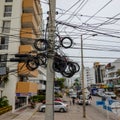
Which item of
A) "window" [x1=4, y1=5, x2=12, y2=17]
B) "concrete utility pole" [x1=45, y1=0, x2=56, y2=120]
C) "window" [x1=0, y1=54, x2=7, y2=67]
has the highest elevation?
"window" [x1=4, y1=5, x2=12, y2=17]

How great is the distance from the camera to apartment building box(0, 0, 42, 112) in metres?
29.7

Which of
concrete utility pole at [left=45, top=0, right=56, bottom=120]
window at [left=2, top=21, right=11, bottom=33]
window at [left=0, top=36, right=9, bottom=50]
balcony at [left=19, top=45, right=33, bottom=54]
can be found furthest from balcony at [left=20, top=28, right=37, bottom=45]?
concrete utility pole at [left=45, top=0, right=56, bottom=120]

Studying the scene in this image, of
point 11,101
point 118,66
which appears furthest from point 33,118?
point 118,66

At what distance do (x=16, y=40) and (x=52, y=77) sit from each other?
74.5 ft

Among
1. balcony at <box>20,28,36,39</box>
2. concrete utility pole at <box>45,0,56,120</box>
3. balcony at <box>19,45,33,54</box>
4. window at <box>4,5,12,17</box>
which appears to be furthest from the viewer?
window at <box>4,5,12,17</box>

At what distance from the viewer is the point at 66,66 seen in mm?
10680

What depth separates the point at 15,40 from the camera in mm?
31453

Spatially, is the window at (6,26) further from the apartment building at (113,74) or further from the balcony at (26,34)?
the apartment building at (113,74)

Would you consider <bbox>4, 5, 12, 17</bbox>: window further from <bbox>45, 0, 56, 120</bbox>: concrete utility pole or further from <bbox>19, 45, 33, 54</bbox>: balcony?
<bbox>45, 0, 56, 120</bbox>: concrete utility pole

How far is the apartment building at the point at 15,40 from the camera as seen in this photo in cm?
2966

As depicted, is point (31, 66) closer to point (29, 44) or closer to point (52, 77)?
point (52, 77)

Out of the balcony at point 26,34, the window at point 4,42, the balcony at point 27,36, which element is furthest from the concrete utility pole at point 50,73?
the window at point 4,42

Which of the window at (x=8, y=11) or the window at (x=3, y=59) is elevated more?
the window at (x=8, y=11)

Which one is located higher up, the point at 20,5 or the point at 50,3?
the point at 20,5
